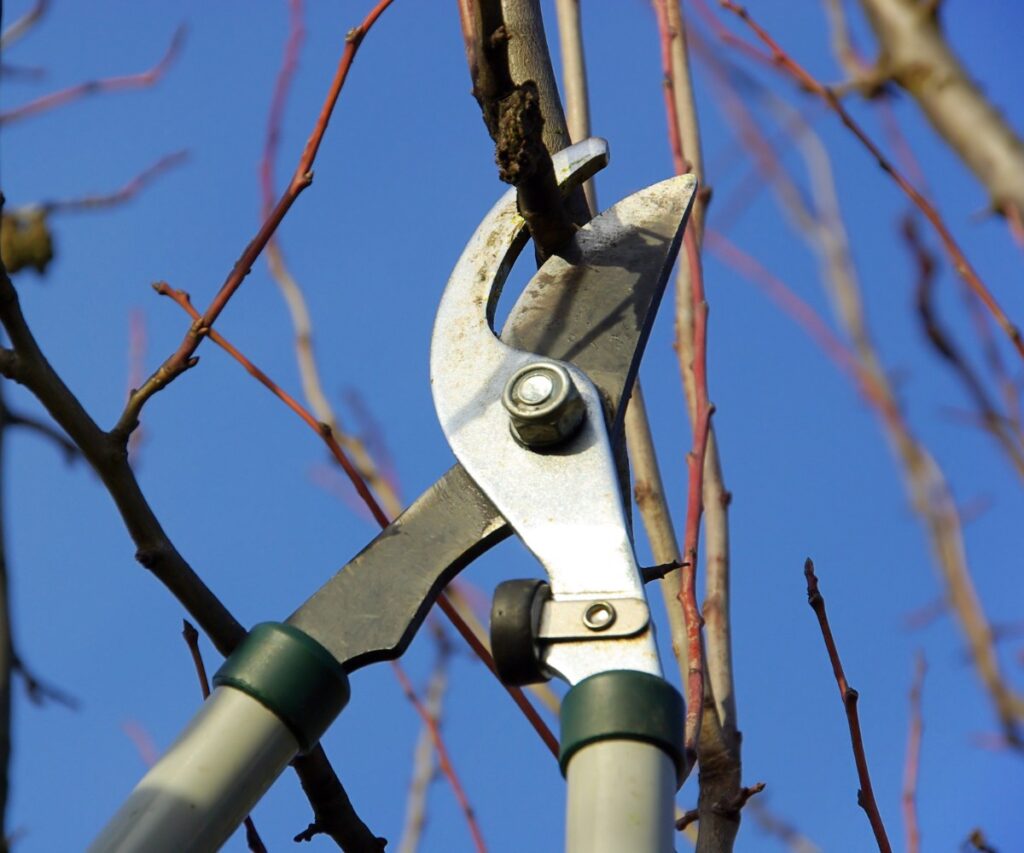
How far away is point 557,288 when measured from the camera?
2.07m

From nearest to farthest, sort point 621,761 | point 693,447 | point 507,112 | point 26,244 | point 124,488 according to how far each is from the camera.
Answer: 1. point 621,761
2. point 507,112
3. point 124,488
4. point 693,447
5. point 26,244

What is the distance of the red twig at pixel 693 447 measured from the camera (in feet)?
6.63

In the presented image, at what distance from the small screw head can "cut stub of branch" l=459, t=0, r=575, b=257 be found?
551mm

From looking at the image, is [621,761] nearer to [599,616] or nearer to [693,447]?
[599,616]

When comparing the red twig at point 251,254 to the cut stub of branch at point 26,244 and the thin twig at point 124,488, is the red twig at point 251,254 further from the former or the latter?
the cut stub of branch at point 26,244

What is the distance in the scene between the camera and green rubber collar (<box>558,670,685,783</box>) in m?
1.42

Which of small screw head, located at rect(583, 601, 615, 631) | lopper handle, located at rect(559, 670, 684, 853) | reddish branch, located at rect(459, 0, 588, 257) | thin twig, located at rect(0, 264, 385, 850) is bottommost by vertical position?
lopper handle, located at rect(559, 670, 684, 853)

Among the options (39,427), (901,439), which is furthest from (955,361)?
(39,427)

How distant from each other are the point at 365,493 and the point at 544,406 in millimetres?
526

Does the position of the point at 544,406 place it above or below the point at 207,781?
above

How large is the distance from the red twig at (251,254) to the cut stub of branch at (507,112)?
0.37 m

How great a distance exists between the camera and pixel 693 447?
2393 millimetres

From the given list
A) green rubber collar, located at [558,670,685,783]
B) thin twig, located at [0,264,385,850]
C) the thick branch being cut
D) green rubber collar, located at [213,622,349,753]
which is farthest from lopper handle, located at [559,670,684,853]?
the thick branch being cut

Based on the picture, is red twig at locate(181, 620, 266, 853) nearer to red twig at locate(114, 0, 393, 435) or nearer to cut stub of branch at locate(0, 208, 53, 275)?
red twig at locate(114, 0, 393, 435)
